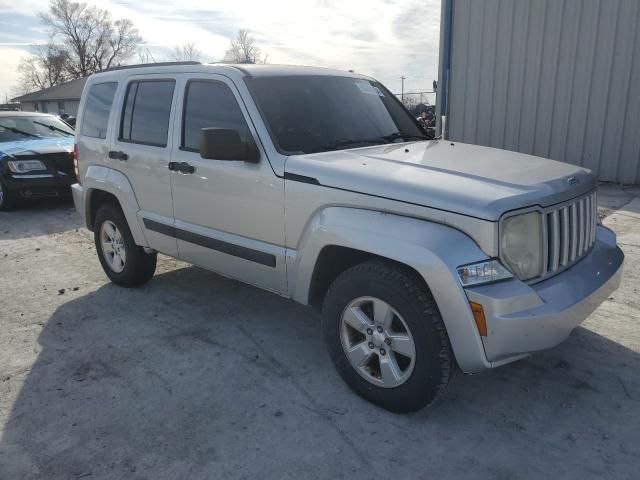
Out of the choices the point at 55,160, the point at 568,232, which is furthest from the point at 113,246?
the point at 55,160

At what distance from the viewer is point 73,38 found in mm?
68688

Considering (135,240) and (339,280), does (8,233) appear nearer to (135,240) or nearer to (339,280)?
(135,240)

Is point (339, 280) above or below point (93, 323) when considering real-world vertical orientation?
above

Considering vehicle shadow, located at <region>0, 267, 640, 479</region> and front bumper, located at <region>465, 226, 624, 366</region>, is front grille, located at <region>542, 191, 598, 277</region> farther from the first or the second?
vehicle shadow, located at <region>0, 267, 640, 479</region>

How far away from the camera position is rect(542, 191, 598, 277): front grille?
274 centimetres

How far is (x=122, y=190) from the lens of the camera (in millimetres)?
4598

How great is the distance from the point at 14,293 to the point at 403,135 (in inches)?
154

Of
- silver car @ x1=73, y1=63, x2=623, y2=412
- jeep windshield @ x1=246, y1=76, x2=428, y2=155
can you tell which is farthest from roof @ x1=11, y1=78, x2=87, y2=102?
jeep windshield @ x1=246, y1=76, x2=428, y2=155

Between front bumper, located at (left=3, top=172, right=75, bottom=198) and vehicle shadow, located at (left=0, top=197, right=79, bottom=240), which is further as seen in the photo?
front bumper, located at (left=3, top=172, right=75, bottom=198)

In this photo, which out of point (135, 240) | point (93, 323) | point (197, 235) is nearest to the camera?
point (197, 235)

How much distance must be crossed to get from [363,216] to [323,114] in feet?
3.79

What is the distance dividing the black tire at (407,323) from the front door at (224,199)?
646 millimetres

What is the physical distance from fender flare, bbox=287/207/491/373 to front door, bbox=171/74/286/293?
24.9 inches

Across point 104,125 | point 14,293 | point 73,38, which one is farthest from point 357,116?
point 73,38
